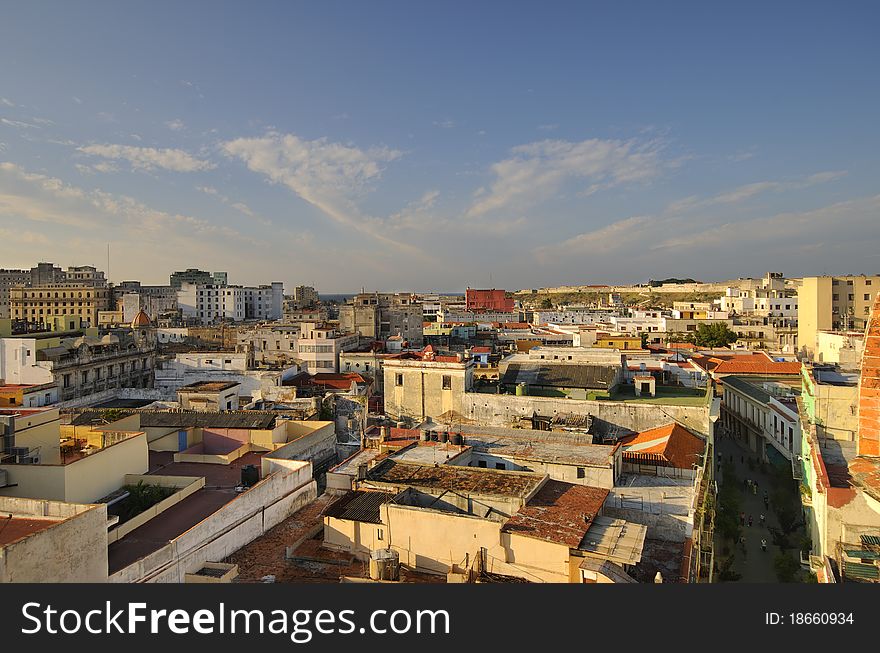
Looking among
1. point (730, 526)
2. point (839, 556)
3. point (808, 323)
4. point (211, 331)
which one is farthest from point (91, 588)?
point (808, 323)

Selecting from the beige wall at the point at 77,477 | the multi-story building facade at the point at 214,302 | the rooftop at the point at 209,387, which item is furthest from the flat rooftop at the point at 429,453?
the multi-story building facade at the point at 214,302

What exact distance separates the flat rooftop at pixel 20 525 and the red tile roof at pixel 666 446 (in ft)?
54.4

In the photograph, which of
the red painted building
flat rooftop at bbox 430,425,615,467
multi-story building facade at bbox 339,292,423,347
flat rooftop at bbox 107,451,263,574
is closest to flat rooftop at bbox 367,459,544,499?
→ flat rooftop at bbox 430,425,615,467

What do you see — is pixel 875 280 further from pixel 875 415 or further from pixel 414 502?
pixel 414 502

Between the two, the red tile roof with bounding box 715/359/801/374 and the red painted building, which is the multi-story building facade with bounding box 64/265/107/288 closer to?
the red painted building

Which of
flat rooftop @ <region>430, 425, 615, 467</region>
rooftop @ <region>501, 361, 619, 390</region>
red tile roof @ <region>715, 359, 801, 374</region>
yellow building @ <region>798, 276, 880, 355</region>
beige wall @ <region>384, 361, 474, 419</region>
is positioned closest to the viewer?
flat rooftop @ <region>430, 425, 615, 467</region>

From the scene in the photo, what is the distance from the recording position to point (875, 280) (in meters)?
61.4

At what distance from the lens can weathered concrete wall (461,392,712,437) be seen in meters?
24.4

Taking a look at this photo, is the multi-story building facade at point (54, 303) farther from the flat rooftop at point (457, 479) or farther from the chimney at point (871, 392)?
the chimney at point (871, 392)

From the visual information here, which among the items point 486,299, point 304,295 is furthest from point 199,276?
point 486,299

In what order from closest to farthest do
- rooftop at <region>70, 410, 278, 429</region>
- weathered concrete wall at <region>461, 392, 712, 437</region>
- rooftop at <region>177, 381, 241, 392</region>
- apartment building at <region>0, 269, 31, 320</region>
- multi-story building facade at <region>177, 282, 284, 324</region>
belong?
rooftop at <region>70, 410, 278, 429</region> < weathered concrete wall at <region>461, 392, 712, 437</region> < rooftop at <region>177, 381, 241, 392</region> < multi-story building facade at <region>177, 282, 284, 324</region> < apartment building at <region>0, 269, 31, 320</region>

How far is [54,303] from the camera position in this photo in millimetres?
102812

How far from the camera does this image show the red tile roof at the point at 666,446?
2022cm

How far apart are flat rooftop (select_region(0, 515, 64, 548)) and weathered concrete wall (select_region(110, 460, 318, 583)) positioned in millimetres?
1747
